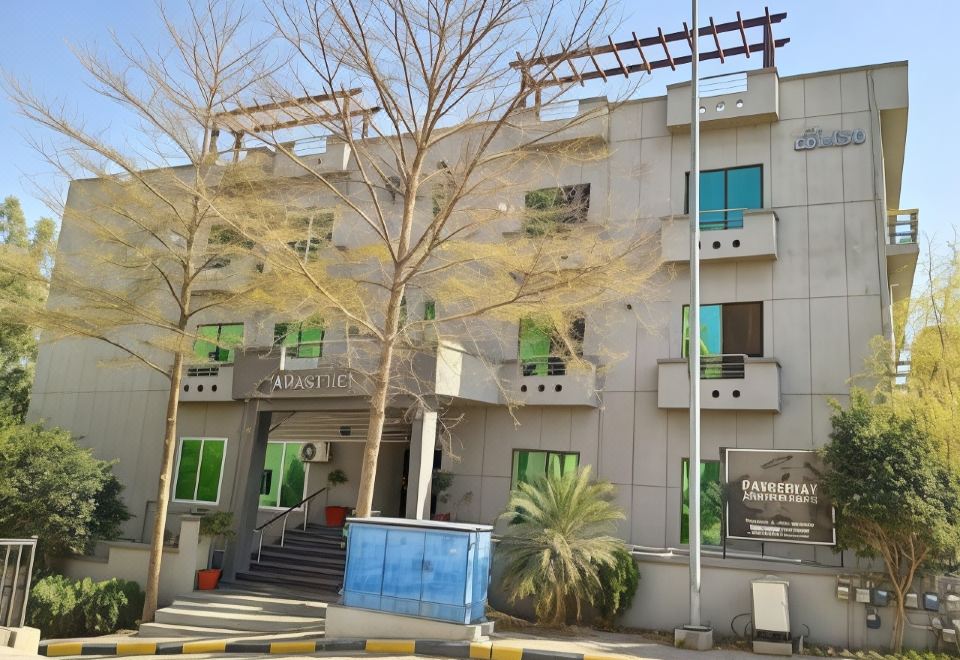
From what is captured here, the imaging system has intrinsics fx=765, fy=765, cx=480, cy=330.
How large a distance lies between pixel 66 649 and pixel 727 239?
15.6 metres

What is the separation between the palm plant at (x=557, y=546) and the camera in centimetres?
1320

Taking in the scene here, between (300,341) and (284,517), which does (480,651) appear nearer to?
(284,517)

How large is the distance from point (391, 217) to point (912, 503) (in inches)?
535

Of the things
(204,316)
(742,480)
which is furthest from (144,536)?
(742,480)

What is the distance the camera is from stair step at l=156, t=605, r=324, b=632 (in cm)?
1406

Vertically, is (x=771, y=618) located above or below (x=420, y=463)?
below

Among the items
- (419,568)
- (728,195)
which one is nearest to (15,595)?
(419,568)

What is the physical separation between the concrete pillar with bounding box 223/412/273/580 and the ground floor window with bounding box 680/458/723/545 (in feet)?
32.9

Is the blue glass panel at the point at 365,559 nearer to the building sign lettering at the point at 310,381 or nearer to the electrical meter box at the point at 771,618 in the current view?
the building sign lettering at the point at 310,381

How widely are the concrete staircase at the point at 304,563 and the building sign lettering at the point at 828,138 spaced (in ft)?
47.7

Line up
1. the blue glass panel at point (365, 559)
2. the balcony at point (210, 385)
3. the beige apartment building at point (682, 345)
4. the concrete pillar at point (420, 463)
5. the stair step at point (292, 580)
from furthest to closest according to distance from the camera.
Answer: the balcony at point (210, 385)
the stair step at point (292, 580)
the beige apartment building at point (682, 345)
the concrete pillar at point (420, 463)
the blue glass panel at point (365, 559)

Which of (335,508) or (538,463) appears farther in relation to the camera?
(335,508)

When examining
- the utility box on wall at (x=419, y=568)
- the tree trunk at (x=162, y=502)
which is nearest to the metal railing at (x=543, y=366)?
the utility box on wall at (x=419, y=568)

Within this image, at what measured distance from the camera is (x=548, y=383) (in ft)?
59.3
